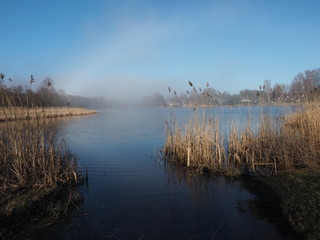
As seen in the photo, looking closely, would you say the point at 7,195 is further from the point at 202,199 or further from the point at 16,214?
the point at 202,199

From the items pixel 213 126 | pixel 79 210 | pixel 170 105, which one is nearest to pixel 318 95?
pixel 213 126

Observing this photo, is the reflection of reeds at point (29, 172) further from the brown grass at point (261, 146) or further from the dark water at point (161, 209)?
the brown grass at point (261, 146)

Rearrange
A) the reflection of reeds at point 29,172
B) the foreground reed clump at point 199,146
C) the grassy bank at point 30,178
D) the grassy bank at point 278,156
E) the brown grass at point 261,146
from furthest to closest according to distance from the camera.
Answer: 1. the foreground reed clump at point 199,146
2. the brown grass at point 261,146
3. the reflection of reeds at point 29,172
4. the grassy bank at point 30,178
5. the grassy bank at point 278,156

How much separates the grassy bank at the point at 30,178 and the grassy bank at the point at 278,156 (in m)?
4.28

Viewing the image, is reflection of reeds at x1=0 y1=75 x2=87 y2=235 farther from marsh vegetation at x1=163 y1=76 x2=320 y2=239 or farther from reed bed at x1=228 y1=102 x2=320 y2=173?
reed bed at x1=228 y1=102 x2=320 y2=173

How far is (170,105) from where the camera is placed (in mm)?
10648

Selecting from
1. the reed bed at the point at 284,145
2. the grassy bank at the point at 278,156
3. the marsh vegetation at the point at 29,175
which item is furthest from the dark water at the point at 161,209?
the reed bed at the point at 284,145

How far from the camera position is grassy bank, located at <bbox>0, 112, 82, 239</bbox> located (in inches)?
163

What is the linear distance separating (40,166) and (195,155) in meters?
5.09

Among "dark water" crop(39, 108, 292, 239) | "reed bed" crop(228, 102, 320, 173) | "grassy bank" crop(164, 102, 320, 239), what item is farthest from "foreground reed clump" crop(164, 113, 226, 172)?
"reed bed" crop(228, 102, 320, 173)

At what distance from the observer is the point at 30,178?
5305 mm

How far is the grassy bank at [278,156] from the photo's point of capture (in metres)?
4.02

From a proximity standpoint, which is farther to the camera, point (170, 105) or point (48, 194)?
point (170, 105)

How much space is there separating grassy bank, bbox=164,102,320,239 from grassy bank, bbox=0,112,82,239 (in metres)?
4.28
